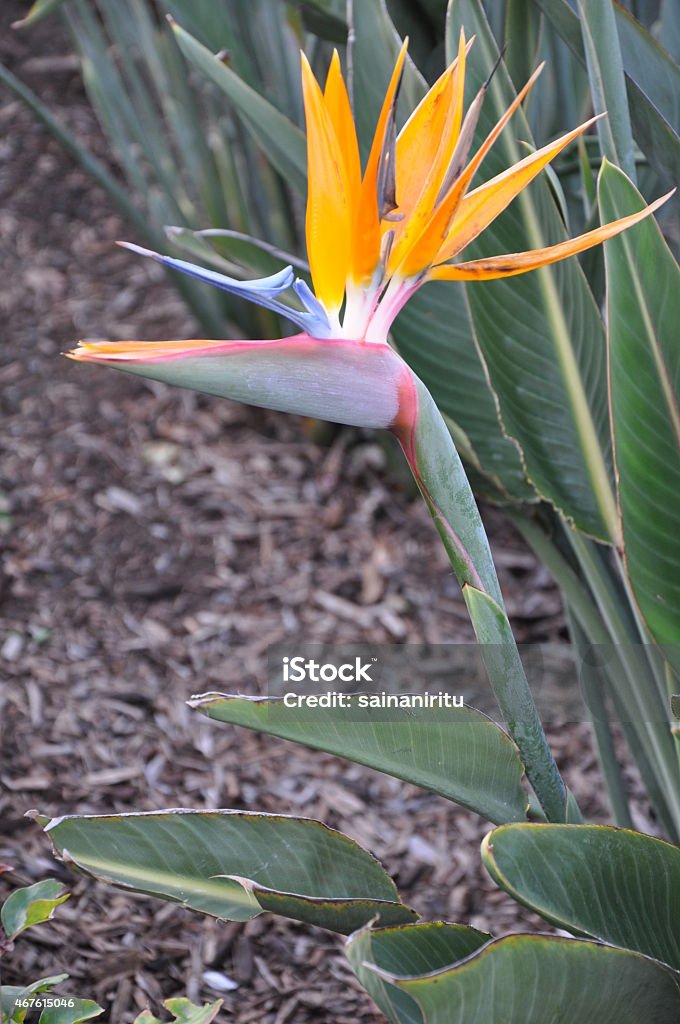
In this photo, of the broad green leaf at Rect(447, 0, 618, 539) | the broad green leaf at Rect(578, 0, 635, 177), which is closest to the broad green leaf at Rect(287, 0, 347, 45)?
the broad green leaf at Rect(447, 0, 618, 539)

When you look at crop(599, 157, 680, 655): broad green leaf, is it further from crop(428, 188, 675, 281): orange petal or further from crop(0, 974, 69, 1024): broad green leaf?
crop(0, 974, 69, 1024): broad green leaf

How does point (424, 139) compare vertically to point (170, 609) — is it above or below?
above

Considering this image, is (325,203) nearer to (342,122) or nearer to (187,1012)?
(342,122)

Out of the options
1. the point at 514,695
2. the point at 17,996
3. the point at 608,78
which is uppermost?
the point at 608,78

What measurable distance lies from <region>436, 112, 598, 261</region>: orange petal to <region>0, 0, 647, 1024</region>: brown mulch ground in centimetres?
76

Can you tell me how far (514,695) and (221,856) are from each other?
234mm

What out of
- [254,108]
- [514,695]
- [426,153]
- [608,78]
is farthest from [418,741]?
[254,108]

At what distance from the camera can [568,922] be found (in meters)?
0.58

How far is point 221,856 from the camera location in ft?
2.15

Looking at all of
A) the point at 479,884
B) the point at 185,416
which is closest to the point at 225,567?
the point at 185,416

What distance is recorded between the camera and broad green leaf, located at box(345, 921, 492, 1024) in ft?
1.85

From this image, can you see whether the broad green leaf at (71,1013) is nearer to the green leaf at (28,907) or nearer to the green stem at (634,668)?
the green leaf at (28,907)

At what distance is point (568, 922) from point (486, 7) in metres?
0.84

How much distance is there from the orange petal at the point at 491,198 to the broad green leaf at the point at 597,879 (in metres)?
0.33
